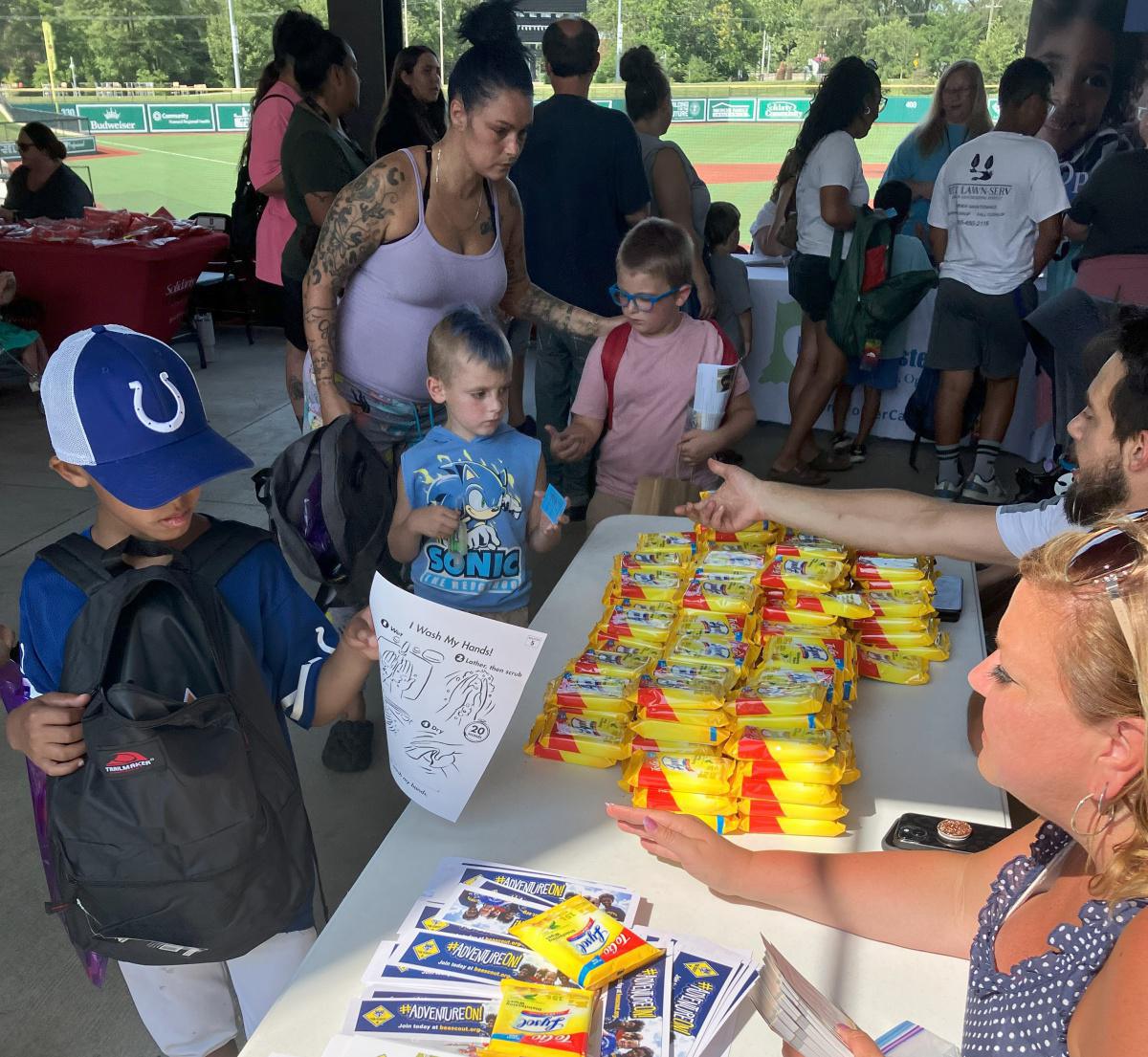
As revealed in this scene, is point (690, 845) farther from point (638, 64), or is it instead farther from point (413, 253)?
point (638, 64)

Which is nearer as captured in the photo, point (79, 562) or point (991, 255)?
point (79, 562)

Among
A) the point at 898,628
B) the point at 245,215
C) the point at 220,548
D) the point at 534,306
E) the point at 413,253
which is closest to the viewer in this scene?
the point at 220,548

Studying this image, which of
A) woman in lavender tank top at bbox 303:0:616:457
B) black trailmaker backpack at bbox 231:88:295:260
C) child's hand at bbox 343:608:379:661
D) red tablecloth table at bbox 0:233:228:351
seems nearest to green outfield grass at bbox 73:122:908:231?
black trailmaker backpack at bbox 231:88:295:260

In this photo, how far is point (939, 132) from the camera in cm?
600

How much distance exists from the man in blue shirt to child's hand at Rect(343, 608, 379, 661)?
2.18 metres

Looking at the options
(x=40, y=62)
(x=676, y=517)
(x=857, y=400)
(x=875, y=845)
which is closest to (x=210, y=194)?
(x=40, y=62)

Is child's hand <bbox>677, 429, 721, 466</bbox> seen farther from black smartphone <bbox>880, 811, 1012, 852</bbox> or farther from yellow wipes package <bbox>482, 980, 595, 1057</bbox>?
yellow wipes package <bbox>482, 980, 595, 1057</bbox>

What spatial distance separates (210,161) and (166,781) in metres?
22.4

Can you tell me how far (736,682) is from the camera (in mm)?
1717

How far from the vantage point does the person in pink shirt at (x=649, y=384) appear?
291 centimetres

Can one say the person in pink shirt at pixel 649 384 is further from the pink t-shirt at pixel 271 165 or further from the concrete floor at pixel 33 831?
the pink t-shirt at pixel 271 165

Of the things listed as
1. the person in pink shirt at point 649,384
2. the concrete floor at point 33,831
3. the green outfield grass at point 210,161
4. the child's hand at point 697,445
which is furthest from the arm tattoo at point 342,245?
the green outfield grass at point 210,161

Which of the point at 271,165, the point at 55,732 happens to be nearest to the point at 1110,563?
the point at 55,732

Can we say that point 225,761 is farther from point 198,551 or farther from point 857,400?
point 857,400
